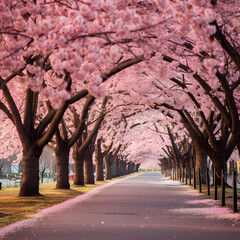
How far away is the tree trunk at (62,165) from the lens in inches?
1064

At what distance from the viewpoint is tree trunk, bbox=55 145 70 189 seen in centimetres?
2703

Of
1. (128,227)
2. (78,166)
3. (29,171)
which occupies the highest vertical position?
(78,166)

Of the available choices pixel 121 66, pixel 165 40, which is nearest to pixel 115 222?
pixel 165 40

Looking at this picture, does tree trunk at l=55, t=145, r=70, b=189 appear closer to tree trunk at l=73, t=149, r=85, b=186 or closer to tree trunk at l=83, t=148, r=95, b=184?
tree trunk at l=73, t=149, r=85, b=186

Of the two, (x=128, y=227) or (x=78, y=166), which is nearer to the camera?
(x=128, y=227)

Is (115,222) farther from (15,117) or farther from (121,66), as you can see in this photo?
(15,117)

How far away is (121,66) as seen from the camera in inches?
650

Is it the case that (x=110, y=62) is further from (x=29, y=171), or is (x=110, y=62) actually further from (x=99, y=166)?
(x=99, y=166)

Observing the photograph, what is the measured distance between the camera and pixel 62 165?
27.5 m

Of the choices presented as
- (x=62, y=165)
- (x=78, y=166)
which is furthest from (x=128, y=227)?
(x=78, y=166)

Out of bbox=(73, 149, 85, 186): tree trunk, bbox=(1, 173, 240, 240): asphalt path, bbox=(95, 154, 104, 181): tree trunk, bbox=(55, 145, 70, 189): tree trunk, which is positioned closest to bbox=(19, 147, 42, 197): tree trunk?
bbox=(55, 145, 70, 189): tree trunk

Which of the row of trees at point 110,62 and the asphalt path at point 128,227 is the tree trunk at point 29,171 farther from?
the asphalt path at point 128,227

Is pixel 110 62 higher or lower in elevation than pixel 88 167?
higher

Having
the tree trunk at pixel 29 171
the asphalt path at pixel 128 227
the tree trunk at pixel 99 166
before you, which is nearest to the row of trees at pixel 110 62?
the tree trunk at pixel 29 171
